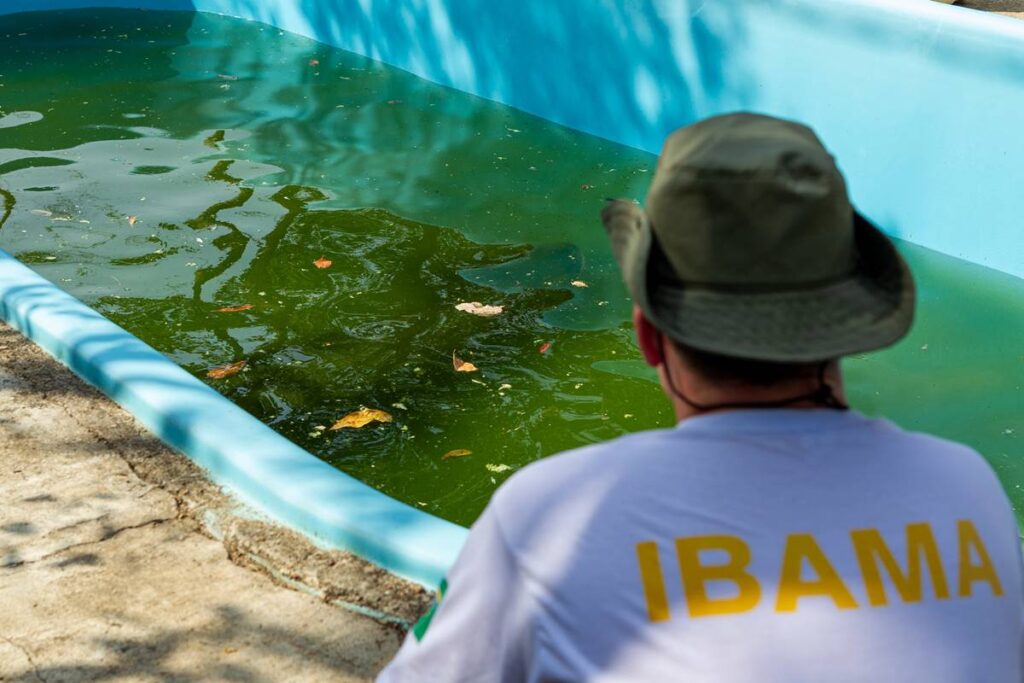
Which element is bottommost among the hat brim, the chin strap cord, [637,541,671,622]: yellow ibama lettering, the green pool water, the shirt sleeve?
the green pool water

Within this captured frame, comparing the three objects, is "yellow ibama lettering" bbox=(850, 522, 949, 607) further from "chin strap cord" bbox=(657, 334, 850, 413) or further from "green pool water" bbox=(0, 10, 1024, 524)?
"green pool water" bbox=(0, 10, 1024, 524)

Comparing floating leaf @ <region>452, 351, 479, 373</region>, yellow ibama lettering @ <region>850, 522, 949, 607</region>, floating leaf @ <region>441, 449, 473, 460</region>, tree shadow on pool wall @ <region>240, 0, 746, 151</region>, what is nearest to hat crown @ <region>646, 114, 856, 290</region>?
yellow ibama lettering @ <region>850, 522, 949, 607</region>

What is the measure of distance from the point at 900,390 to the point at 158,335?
2951mm

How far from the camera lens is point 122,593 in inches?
129

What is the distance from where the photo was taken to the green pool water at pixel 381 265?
485cm

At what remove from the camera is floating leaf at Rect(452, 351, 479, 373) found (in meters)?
5.13

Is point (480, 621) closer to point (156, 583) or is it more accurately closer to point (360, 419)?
point (156, 583)

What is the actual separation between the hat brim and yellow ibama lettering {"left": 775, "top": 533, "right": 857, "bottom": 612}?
203mm

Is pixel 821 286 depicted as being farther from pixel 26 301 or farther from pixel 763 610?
pixel 26 301

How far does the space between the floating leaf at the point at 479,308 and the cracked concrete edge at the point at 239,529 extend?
181cm

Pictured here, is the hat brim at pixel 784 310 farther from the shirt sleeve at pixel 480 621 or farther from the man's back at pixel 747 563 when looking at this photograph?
the shirt sleeve at pixel 480 621

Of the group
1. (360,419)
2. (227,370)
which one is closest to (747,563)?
(360,419)

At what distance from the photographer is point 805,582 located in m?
1.36

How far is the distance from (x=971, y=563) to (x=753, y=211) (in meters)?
0.44
